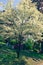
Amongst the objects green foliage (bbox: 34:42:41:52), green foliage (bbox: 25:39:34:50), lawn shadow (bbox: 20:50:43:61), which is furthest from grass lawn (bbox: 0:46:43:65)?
green foliage (bbox: 34:42:41:52)

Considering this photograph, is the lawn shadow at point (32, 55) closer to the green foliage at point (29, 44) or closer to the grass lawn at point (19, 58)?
the grass lawn at point (19, 58)

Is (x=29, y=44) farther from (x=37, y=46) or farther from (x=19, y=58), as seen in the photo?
(x=19, y=58)

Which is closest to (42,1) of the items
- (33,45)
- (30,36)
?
(33,45)

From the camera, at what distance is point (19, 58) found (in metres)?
25.5

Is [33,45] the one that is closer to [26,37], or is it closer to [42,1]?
[26,37]

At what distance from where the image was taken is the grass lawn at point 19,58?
78.5 ft

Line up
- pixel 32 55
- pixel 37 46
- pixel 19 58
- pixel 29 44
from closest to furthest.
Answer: pixel 19 58 → pixel 32 55 → pixel 29 44 → pixel 37 46

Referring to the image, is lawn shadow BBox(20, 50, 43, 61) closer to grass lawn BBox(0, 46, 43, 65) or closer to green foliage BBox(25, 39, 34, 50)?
grass lawn BBox(0, 46, 43, 65)

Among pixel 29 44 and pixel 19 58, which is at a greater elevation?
pixel 29 44

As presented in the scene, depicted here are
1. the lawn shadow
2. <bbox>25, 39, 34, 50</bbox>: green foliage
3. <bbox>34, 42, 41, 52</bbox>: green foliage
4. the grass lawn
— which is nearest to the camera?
the grass lawn

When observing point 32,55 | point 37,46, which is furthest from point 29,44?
point 32,55

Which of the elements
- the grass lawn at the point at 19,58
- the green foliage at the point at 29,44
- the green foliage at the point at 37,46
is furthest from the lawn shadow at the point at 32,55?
the green foliage at the point at 37,46

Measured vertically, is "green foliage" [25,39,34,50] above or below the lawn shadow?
above

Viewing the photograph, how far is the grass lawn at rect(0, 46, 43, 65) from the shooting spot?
78.5 ft
